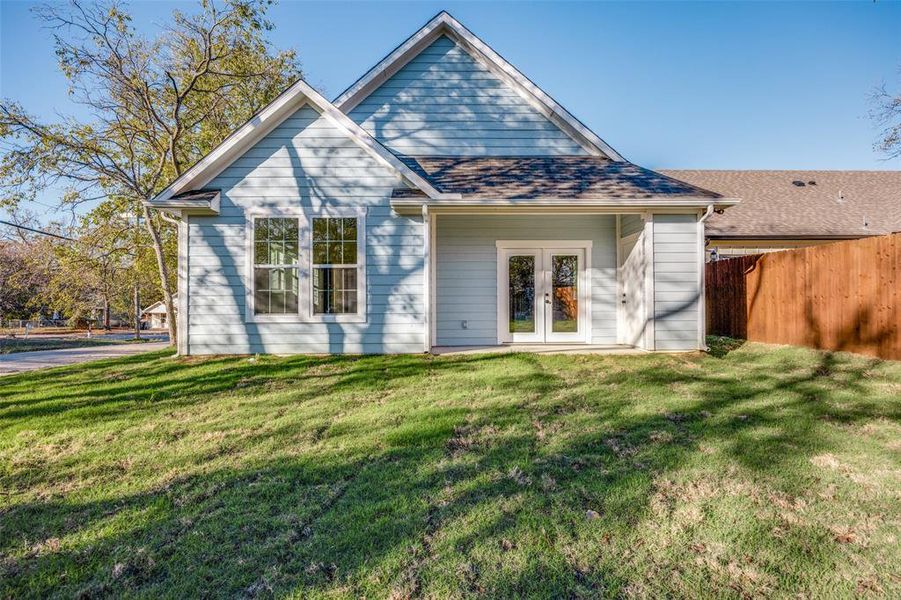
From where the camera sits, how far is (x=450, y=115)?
9664mm

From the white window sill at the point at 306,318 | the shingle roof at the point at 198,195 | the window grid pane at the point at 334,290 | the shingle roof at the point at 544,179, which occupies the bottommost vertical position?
the white window sill at the point at 306,318

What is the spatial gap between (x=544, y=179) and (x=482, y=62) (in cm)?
339

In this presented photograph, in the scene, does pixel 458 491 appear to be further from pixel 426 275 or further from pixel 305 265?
pixel 305 265

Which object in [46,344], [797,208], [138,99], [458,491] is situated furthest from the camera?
[46,344]

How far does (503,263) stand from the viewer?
933 centimetres

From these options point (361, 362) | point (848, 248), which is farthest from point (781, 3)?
point (361, 362)

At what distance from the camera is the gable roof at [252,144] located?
730 centimetres

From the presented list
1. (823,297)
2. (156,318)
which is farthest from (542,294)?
(156,318)

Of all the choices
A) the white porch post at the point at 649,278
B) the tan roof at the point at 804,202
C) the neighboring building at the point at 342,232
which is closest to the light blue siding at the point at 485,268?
the neighboring building at the point at 342,232

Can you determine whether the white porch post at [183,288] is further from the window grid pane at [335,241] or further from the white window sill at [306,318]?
the window grid pane at [335,241]

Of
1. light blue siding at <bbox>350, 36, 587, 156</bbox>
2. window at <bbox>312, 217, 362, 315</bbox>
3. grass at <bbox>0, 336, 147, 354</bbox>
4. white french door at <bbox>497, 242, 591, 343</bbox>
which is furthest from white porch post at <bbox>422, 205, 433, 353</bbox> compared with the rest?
grass at <bbox>0, 336, 147, 354</bbox>

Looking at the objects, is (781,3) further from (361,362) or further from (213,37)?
(213,37)

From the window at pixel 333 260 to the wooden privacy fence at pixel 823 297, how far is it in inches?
311

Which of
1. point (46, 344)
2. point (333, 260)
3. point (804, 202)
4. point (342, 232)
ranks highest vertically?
point (804, 202)
